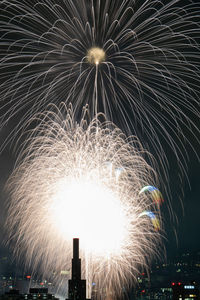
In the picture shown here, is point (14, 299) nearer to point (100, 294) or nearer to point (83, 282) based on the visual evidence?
point (100, 294)

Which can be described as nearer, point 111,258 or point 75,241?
point 111,258

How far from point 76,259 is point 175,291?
73.4 m

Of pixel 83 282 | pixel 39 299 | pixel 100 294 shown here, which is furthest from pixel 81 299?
pixel 39 299

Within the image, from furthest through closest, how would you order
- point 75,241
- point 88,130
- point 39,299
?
point 39,299
point 75,241
point 88,130

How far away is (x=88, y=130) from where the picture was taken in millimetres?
47375

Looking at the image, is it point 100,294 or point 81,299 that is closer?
point 81,299

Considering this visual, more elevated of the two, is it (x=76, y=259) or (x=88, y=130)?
(x=88, y=130)

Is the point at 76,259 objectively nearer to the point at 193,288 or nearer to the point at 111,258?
the point at 111,258

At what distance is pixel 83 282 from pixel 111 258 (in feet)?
115

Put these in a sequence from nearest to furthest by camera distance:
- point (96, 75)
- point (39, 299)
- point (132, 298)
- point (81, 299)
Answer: point (96, 75)
point (81, 299)
point (39, 299)
point (132, 298)

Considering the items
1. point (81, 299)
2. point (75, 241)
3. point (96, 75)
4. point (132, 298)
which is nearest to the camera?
point (96, 75)

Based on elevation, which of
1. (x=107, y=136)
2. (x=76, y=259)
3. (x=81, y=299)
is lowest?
(x=81, y=299)

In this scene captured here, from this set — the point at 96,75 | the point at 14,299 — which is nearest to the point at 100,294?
the point at 14,299

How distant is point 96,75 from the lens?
41656 millimetres
